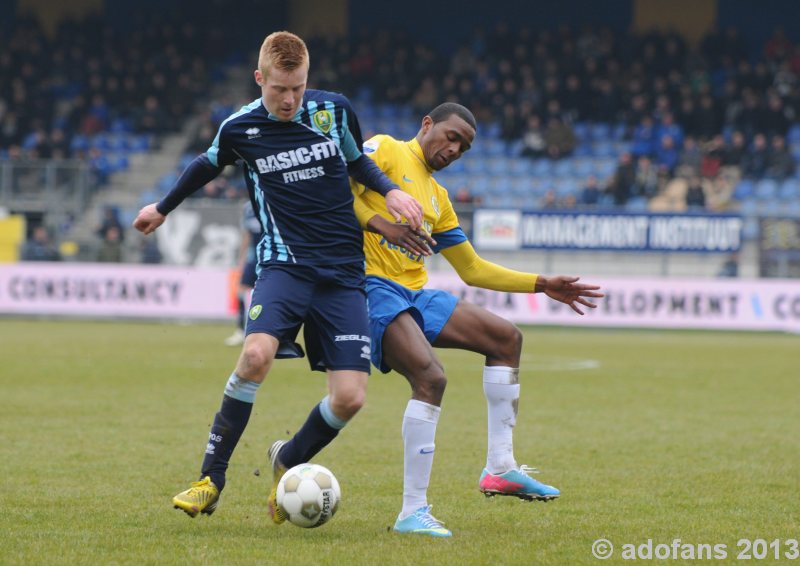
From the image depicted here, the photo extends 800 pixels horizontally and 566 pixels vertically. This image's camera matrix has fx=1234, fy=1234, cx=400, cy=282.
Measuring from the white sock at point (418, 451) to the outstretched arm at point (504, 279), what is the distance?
3.09 feet

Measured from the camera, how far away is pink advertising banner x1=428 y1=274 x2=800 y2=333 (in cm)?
2191

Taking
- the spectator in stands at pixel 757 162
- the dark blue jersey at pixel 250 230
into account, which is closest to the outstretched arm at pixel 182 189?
the dark blue jersey at pixel 250 230

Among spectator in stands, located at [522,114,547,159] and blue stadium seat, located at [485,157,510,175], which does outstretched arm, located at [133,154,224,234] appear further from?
blue stadium seat, located at [485,157,510,175]

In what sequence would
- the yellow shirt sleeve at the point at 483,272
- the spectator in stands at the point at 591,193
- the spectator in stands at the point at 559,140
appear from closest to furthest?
the yellow shirt sleeve at the point at 483,272, the spectator in stands at the point at 591,193, the spectator in stands at the point at 559,140

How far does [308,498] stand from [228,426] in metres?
0.53

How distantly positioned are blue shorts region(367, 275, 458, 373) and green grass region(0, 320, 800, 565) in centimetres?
88

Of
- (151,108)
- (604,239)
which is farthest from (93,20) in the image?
(604,239)

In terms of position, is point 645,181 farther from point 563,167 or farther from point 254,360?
point 254,360

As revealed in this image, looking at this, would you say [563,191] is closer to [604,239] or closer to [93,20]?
[604,239]

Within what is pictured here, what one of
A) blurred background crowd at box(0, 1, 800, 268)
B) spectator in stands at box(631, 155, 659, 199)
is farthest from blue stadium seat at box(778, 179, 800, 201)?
spectator in stands at box(631, 155, 659, 199)

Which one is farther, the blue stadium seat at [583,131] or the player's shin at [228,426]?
the blue stadium seat at [583,131]

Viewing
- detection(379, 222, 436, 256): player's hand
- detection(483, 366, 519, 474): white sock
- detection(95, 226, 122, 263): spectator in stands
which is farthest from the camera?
detection(95, 226, 122, 263): spectator in stands

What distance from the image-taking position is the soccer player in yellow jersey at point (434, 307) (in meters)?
6.04

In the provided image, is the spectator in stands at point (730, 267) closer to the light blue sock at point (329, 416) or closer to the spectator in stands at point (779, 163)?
the spectator in stands at point (779, 163)
